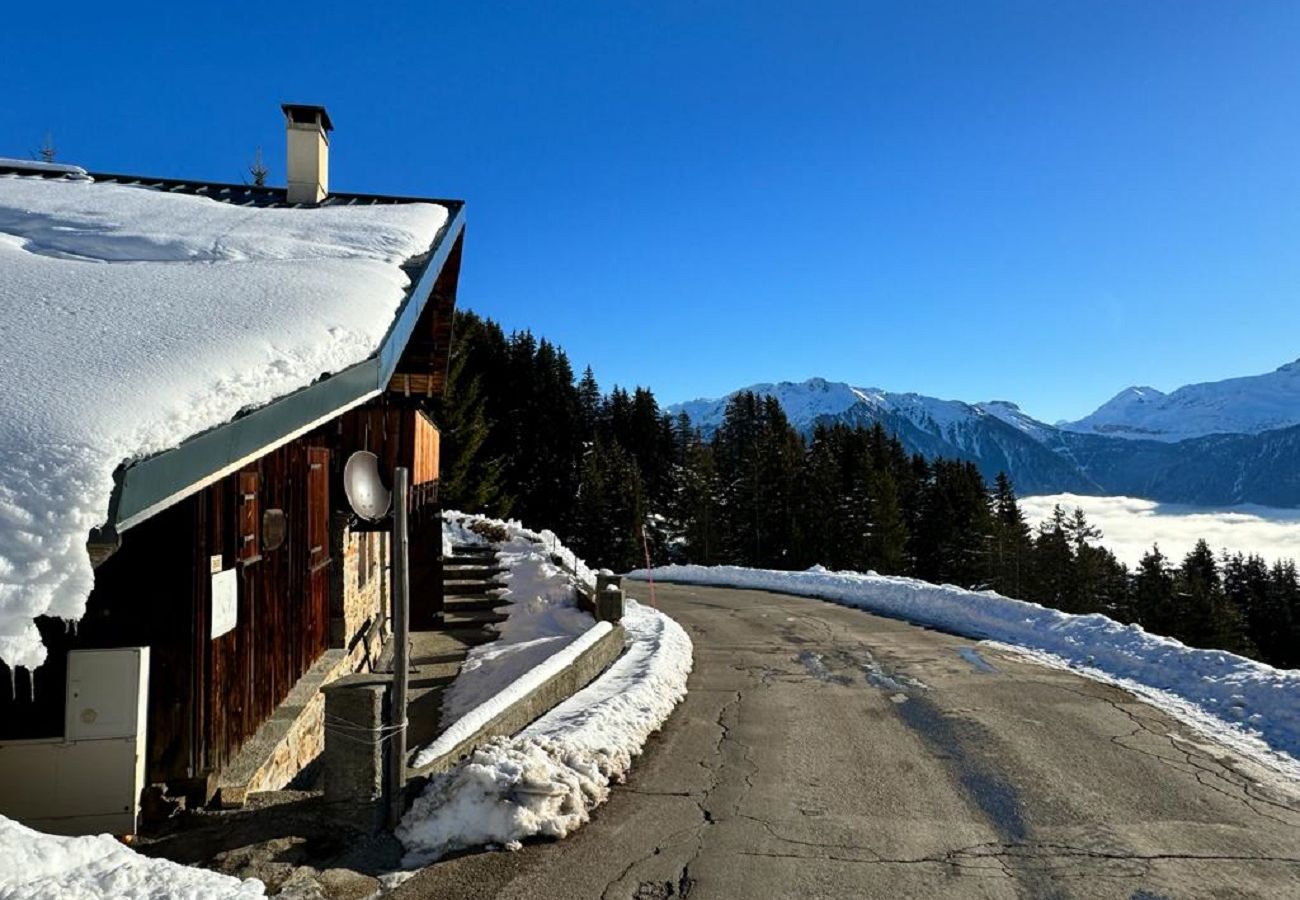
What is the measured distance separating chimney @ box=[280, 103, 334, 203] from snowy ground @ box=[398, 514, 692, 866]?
941 centimetres

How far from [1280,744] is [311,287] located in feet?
36.8

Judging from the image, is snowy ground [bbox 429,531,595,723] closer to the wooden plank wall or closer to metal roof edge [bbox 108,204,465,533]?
the wooden plank wall

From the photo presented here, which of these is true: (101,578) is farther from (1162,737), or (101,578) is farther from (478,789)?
(1162,737)

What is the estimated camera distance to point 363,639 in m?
12.1

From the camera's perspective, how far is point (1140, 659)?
38.5 feet

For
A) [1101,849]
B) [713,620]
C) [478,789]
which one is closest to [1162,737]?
[1101,849]

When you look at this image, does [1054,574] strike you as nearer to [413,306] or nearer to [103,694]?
[413,306]

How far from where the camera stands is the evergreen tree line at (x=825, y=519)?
1986 inches

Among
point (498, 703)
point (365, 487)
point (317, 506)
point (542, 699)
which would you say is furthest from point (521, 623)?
point (498, 703)

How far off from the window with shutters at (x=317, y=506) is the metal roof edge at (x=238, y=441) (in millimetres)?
3365

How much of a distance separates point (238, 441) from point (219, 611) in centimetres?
236

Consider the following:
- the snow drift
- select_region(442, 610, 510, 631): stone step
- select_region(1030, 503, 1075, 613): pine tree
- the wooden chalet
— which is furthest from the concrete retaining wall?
select_region(1030, 503, 1075, 613): pine tree

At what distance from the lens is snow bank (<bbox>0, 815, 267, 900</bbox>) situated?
131 inches

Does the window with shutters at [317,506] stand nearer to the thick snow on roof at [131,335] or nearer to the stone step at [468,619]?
the thick snow on roof at [131,335]
